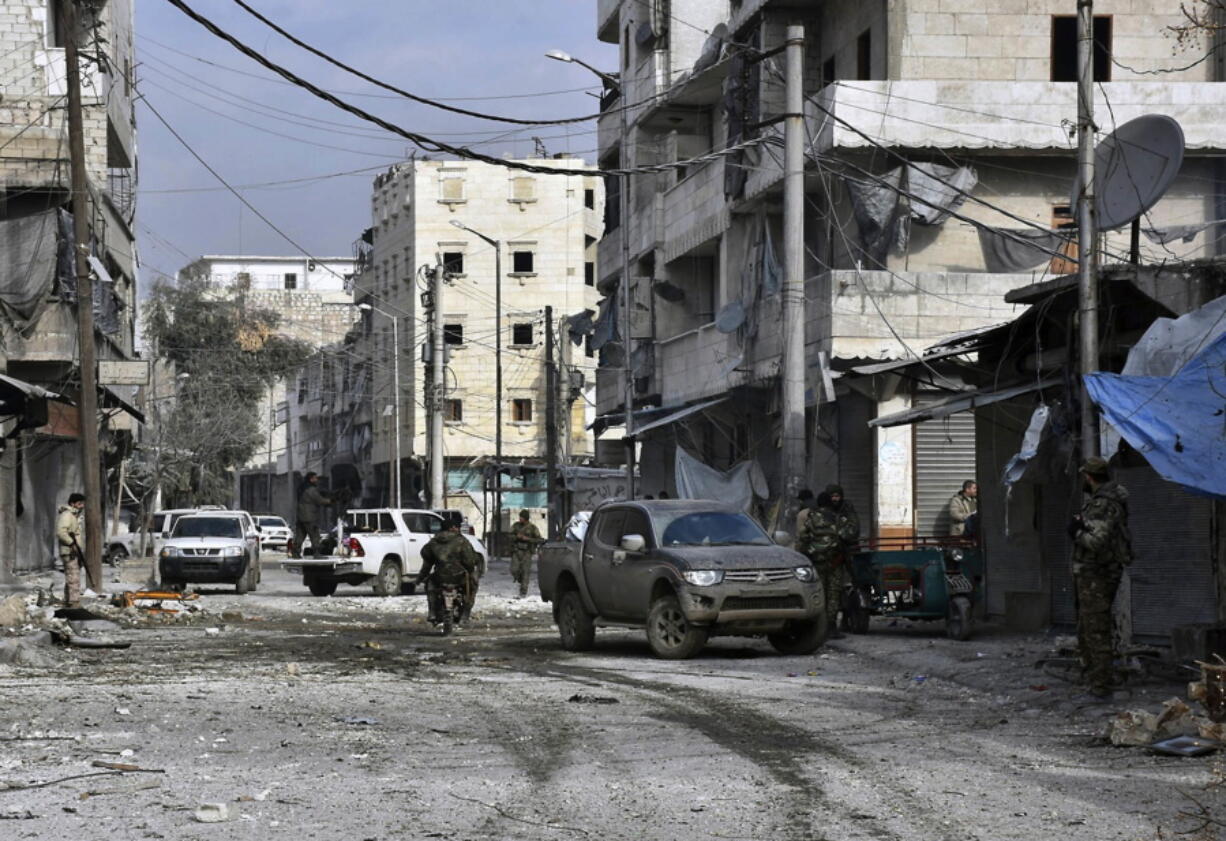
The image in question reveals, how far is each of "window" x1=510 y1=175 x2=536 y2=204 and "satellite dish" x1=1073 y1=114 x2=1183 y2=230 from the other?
64.6 metres

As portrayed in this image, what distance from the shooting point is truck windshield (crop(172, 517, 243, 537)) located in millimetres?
35906

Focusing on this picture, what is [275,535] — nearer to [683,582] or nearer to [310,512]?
[310,512]

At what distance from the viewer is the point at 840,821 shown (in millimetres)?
8625

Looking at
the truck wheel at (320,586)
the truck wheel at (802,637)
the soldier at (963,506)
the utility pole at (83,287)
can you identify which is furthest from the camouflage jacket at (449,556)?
the truck wheel at (320,586)

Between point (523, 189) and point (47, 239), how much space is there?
4688cm

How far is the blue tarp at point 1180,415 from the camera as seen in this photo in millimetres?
14266

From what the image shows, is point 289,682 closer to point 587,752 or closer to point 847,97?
point 587,752

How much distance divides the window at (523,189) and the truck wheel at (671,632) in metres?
63.5

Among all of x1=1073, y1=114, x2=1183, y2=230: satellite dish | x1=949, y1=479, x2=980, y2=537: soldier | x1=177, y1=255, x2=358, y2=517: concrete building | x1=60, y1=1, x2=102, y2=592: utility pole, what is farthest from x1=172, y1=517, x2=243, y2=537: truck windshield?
x1=177, y1=255, x2=358, y2=517: concrete building

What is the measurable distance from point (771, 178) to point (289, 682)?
19.4 meters

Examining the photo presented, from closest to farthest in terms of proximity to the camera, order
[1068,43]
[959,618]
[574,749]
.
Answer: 1. [574,749]
2. [959,618]
3. [1068,43]

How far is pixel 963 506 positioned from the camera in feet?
92.3

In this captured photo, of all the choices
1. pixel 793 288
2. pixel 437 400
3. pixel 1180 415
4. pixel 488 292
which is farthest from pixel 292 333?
pixel 1180 415

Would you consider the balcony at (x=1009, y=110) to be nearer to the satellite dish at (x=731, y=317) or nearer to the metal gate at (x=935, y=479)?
the satellite dish at (x=731, y=317)
